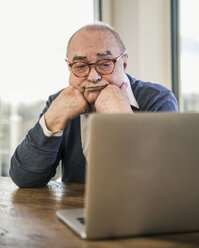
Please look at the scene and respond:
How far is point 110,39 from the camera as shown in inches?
75.4

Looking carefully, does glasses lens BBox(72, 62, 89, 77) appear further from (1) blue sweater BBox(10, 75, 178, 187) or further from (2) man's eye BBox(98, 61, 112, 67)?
(1) blue sweater BBox(10, 75, 178, 187)

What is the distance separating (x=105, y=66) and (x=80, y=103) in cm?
20

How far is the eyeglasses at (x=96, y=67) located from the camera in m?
1.87

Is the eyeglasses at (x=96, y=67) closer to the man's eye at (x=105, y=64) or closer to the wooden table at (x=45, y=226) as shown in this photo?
the man's eye at (x=105, y=64)

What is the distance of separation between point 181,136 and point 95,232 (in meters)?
0.28

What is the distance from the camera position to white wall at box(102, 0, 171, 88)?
3127mm

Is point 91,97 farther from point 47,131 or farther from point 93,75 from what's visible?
point 47,131

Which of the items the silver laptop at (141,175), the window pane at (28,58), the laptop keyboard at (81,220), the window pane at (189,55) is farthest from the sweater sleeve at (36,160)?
the window pane at (189,55)

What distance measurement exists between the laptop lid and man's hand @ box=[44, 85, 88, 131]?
79 centimetres

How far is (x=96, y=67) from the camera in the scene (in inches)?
73.5

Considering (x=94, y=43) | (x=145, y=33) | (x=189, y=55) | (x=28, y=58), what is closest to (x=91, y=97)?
Result: (x=94, y=43)

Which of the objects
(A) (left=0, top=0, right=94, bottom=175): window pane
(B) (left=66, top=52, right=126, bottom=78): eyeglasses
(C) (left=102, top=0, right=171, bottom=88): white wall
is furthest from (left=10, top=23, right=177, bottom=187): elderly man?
(C) (left=102, top=0, right=171, bottom=88): white wall

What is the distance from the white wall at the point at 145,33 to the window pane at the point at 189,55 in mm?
98

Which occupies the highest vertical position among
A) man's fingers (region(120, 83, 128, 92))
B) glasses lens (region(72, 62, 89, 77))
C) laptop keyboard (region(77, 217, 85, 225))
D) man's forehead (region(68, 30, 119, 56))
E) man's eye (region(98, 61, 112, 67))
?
man's forehead (region(68, 30, 119, 56))
